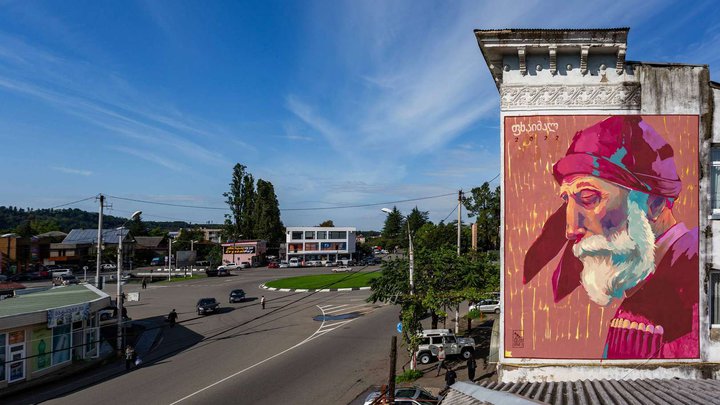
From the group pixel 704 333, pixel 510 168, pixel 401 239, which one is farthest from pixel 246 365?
pixel 401 239

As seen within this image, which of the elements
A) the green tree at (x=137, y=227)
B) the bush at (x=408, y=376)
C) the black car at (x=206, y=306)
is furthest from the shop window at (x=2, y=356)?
the green tree at (x=137, y=227)

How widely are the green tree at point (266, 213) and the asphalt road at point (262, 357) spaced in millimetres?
50285

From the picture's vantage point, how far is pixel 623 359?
10.7m

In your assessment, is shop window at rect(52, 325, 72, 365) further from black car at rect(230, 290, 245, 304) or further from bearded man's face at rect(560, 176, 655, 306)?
bearded man's face at rect(560, 176, 655, 306)

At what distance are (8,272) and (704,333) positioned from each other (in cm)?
8585

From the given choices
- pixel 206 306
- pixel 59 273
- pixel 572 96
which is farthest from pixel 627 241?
pixel 59 273

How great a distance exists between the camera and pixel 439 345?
76.0 feet

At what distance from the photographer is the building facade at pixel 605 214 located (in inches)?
421

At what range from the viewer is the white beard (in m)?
10.8

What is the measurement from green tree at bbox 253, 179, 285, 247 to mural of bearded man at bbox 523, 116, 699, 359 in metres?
86.2

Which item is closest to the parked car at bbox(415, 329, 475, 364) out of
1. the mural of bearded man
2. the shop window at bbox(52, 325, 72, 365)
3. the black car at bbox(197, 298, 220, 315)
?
the mural of bearded man

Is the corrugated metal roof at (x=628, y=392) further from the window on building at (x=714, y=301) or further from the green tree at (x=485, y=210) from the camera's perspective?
the green tree at (x=485, y=210)
